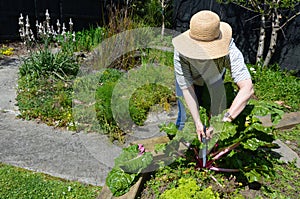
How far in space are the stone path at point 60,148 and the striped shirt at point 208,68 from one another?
115 centimetres

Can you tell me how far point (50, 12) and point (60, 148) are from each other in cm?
538

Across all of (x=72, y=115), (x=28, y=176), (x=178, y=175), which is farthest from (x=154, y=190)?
(x=72, y=115)

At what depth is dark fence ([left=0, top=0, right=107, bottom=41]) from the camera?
25.3ft

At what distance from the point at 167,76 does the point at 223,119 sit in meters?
2.59

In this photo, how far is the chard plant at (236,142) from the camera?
2502mm

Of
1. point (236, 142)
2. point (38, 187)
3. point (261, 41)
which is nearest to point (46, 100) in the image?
point (38, 187)

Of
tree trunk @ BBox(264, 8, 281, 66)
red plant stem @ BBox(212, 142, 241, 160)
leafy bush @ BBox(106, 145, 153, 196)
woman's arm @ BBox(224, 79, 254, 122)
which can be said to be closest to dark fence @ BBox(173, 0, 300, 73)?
tree trunk @ BBox(264, 8, 281, 66)

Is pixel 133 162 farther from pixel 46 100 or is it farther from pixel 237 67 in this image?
pixel 46 100

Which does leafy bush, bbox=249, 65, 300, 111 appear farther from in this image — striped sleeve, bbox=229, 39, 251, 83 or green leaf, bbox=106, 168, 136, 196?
green leaf, bbox=106, 168, 136, 196

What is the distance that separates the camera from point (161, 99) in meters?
4.50

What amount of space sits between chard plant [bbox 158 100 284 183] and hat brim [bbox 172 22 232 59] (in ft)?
1.62

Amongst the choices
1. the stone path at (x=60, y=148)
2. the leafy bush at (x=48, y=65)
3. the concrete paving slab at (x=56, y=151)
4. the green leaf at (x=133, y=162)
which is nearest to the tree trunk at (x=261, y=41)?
the stone path at (x=60, y=148)

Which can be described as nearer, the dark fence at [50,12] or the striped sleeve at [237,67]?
the striped sleeve at [237,67]

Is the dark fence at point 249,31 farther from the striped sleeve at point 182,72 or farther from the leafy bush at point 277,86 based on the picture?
the striped sleeve at point 182,72
